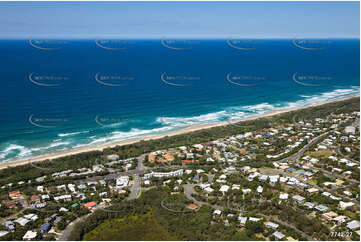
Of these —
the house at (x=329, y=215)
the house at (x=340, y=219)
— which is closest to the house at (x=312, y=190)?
the house at (x=329, y=215)

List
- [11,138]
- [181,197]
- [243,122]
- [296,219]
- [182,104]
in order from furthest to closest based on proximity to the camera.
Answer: [182,104], [243,122], [11,138], [181,197], [296,219]

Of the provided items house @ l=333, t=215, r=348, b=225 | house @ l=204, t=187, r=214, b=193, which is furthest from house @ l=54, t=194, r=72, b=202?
house @ l=333, t=215, r=348, b=225

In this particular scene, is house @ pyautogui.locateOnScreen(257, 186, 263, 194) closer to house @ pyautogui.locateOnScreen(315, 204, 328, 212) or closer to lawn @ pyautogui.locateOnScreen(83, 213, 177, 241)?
house @ pyautogui.locateOnScreen(315, 204, 328, 212)

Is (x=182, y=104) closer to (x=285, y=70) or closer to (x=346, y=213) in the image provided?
(x=346, y=213)

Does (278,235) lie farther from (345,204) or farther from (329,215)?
(345,204)

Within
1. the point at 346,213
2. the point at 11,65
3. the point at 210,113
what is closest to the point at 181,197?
the point at 346,213

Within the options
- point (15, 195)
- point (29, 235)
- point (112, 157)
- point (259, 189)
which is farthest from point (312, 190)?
point (15, 195)
